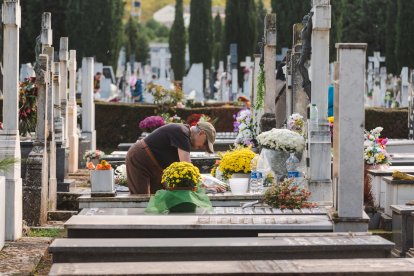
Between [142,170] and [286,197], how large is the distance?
1974 mm

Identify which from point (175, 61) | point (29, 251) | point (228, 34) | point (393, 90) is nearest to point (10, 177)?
point (29, 251)

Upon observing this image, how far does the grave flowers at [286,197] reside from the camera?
33.4 ft

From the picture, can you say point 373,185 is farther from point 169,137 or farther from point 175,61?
point 175,61

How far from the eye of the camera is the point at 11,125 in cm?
1178

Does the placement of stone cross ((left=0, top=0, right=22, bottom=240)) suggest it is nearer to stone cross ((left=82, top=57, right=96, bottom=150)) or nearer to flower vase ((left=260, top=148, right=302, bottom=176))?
flower vase ((left=260, top=148, right=302, bottom=176))

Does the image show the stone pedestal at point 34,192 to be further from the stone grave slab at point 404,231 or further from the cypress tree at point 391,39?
the cypress tree at point 391,39

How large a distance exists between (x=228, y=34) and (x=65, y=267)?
48.2m

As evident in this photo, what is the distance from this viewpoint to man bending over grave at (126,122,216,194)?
11047 mm

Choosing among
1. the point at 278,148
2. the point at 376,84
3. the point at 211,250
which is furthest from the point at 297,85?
the point at 376,84

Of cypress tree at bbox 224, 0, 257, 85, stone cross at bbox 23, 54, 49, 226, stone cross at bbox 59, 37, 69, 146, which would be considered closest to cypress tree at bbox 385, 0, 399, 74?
cypress tree at bbox 224, 0, 257, 85

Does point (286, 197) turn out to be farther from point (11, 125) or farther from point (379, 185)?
point (11, 125)

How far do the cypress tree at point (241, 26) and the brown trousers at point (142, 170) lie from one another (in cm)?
4222

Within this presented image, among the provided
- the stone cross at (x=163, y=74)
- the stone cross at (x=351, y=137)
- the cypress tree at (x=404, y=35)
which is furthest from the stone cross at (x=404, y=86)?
the stone cross at (x=351, y=137)

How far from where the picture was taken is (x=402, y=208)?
10.3 metres
